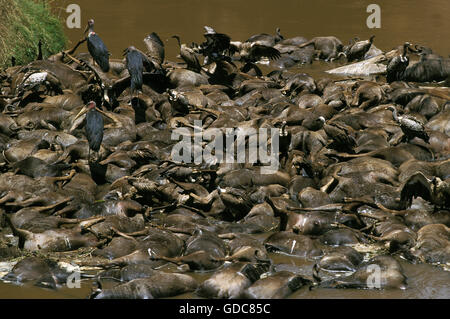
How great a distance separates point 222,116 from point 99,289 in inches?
187

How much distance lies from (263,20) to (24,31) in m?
6.85

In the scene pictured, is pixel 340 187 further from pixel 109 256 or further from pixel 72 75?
pixel 72 75

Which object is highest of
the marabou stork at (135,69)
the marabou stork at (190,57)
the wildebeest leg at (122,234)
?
the marabou stork at (190,57)

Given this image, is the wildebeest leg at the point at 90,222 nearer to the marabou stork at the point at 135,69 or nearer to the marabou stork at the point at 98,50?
the marabou stork at the point at 135,69

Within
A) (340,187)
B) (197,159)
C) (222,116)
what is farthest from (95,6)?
(340,187)

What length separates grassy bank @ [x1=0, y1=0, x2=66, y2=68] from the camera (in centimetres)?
1362

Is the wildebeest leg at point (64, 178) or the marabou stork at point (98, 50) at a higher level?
the marabou stork at point (98, 50)

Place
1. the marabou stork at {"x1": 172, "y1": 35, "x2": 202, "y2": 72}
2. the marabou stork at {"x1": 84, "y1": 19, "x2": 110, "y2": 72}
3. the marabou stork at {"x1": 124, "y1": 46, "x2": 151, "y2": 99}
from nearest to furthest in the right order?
the marabou stork at {"x1": 124, "y1": 46, "x2": 151, "y2": 99} → the marabou stork at {"x1": 84, "y1": 19, "x2": 110, "y2": 72} → the marabou stork at {"x1": 172, "y1": 35, "x2": 202, "y2": 72}
